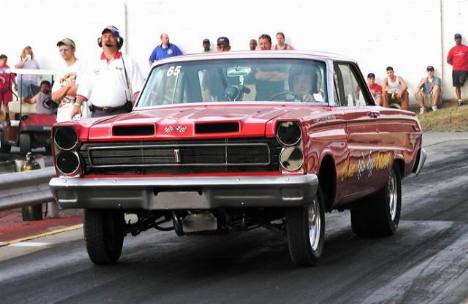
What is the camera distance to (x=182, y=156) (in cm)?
878

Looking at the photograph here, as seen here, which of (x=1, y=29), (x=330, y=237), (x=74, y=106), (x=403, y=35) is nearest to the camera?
(x=330, y=237)

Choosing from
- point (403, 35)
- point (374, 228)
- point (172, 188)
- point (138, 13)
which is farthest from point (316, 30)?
point (172, 188)

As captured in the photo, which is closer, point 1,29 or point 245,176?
point 245,176

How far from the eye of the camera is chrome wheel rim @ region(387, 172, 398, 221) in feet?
36.7

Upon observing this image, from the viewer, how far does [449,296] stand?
8.01 meters

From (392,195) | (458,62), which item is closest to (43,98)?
(458,62)

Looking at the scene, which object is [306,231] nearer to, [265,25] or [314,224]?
[314,224]

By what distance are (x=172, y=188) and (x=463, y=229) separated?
350 centimetres

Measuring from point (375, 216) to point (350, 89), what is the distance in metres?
1.11

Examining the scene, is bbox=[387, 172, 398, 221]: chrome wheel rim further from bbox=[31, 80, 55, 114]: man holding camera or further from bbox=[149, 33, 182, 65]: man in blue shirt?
bbox=[149, 33, 182, 65]: man in blue shirt

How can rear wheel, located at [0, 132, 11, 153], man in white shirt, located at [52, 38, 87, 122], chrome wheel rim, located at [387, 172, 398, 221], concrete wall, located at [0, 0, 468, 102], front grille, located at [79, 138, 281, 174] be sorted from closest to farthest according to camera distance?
front grille, located at [79, 138, 281, 174]
chrome wheel rim, located at [387, 172, 398, 221]
man in white shirt, located at [52, 38, 87, 122]
rear wheel, located at [0, 132, 11, 153]
concrete wall, located at [0, 0, 468, 102]

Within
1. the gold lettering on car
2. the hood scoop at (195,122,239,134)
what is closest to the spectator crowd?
the gold lettering on car

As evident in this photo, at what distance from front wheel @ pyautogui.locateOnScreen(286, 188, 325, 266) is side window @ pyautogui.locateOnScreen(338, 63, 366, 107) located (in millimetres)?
1335

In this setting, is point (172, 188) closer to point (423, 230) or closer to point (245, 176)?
point (245, 176)
